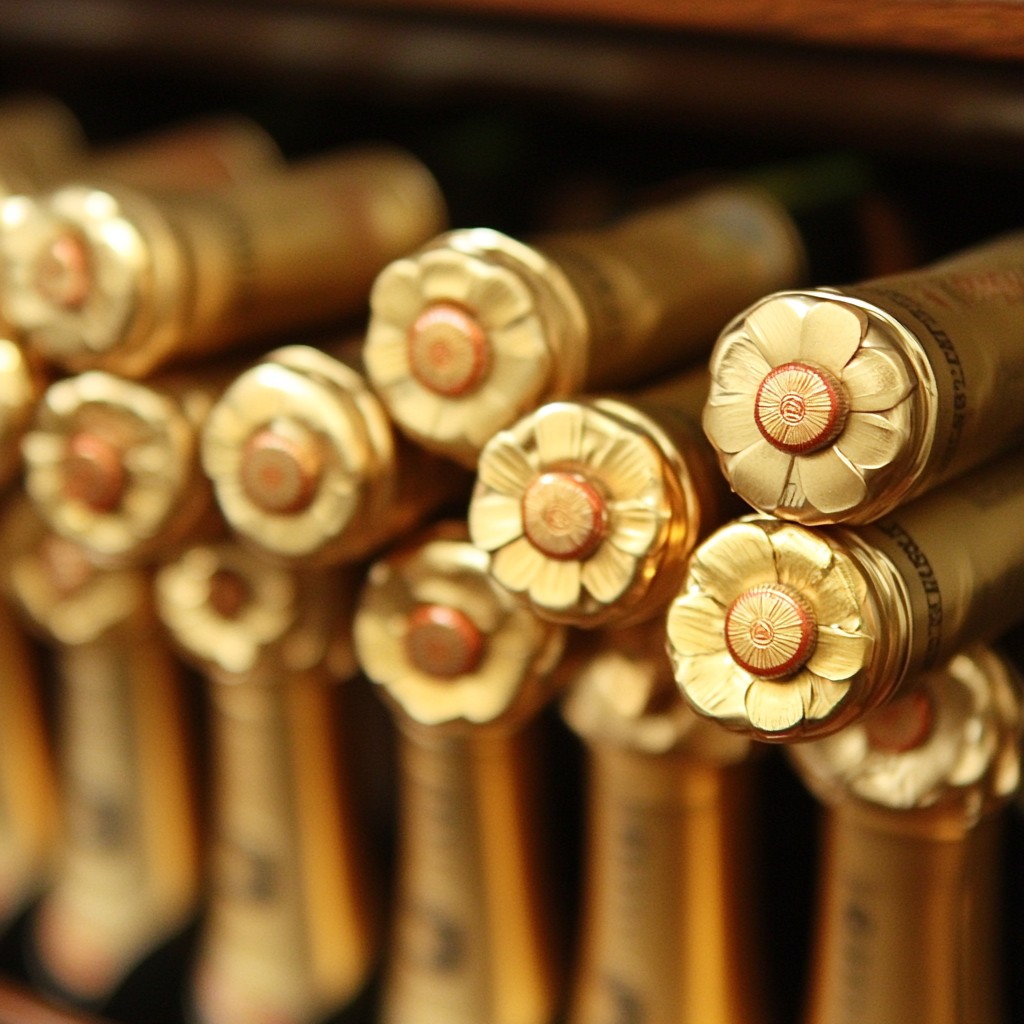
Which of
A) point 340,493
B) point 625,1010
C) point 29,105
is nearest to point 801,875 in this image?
point 625,1010

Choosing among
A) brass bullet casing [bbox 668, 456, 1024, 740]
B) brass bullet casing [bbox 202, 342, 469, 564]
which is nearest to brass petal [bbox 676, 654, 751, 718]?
brass bullet casing [bbox 668, 456, 1024, 740]

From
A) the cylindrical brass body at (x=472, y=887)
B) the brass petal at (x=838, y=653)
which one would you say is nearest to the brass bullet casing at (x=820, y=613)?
the brass petal at (x=838, y=653)

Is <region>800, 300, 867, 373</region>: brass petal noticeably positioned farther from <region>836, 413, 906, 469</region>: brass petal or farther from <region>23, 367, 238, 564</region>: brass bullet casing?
<region>23, 367, 238, 564</region>: brass bullet casing

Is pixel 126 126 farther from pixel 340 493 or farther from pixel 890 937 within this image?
pixel 890 937

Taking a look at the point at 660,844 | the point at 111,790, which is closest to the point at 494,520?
the point at 660,844

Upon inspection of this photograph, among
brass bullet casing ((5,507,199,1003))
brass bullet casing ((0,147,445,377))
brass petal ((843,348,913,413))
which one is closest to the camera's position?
brass petal ((843,348,913,413))

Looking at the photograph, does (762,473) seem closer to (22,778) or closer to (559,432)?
(559,432)

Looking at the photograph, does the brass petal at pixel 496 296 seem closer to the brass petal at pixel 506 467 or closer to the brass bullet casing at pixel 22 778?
the brass petal at pixel 506 467

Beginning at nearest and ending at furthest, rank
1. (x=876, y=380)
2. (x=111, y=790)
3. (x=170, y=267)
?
(x=876, y=380), (x=170, y=267), (x=111, y=790)
